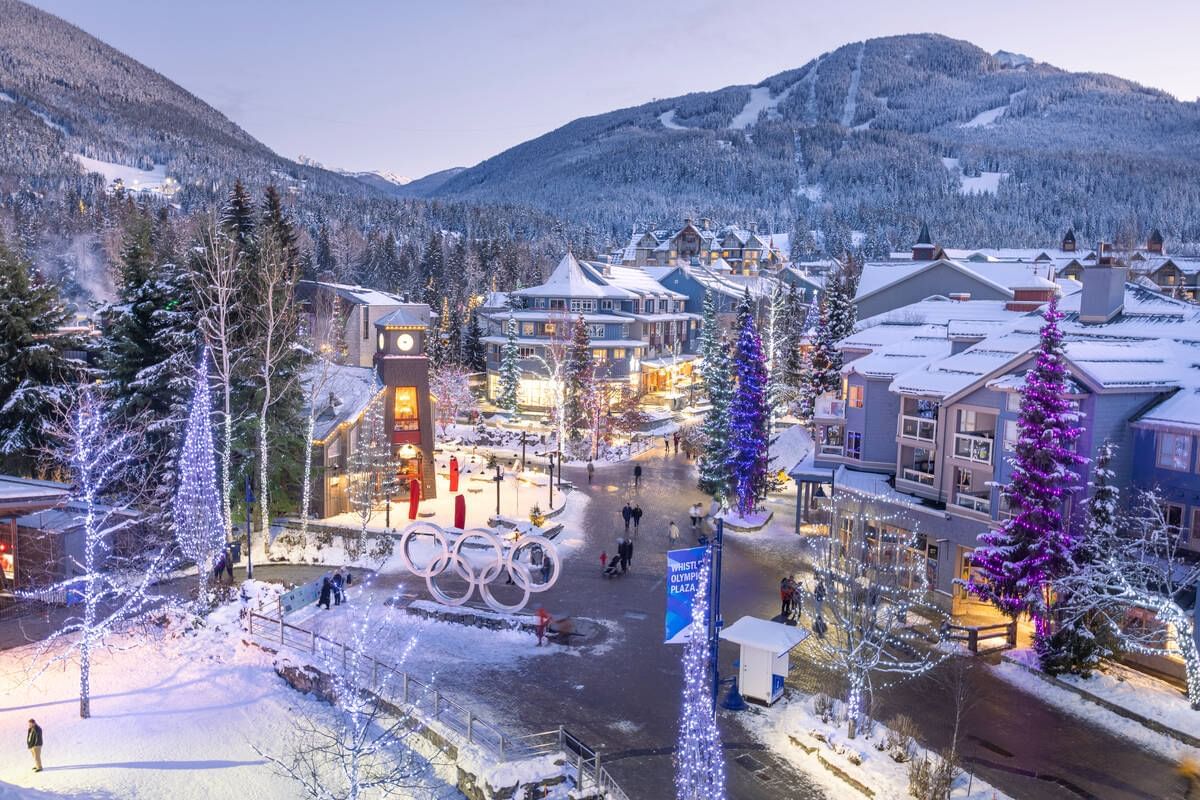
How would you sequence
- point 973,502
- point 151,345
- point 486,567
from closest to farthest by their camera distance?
point 486,567, point 973,502, point 151,345

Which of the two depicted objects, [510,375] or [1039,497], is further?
[510,375]

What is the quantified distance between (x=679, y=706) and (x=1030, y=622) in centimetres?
1266

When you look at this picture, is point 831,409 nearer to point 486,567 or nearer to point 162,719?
point 486,567

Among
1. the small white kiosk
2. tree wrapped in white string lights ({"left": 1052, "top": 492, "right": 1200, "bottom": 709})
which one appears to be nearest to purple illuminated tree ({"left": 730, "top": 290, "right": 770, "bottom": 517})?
tree wrapped in white string lights ({"left": 1052, "top": 492, "right": 1200, "bottom": 709})

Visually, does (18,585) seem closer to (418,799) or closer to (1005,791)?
(418,799)

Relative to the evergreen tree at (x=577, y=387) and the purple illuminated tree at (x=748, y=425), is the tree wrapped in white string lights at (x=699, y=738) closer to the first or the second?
the purple illuminated tree at (x=748, y=425)

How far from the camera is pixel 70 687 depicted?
66.2 ft

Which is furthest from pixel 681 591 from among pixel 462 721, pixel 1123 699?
pixel 1123 699

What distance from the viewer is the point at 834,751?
1716 cm

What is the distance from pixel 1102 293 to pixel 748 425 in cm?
1469

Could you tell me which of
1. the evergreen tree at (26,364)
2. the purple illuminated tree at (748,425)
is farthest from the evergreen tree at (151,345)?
the purple illuminated tree at (748,425)

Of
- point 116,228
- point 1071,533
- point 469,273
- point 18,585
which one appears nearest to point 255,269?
point 18,585

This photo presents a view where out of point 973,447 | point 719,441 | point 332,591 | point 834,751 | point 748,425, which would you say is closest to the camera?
point 834,751

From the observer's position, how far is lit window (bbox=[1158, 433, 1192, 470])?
2262 cm
